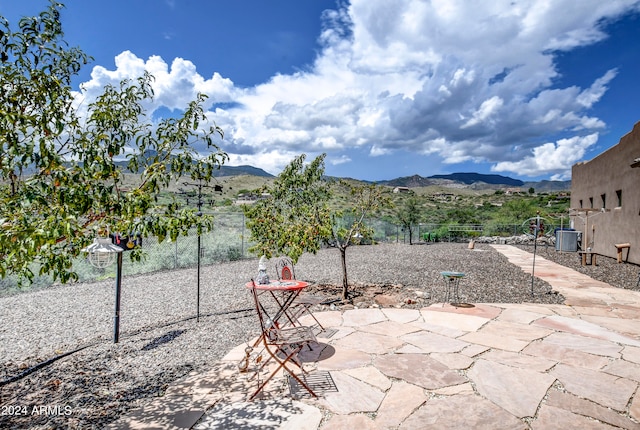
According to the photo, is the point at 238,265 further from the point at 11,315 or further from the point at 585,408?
the point at 585,408

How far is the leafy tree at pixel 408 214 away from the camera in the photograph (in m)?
19.1

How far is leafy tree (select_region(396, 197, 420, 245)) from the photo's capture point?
62.7 ft

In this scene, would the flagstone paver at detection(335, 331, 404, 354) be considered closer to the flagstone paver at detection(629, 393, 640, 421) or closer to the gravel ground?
the gravel ground

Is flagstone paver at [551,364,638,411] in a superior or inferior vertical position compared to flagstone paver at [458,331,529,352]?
inferior

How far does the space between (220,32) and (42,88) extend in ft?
19.5

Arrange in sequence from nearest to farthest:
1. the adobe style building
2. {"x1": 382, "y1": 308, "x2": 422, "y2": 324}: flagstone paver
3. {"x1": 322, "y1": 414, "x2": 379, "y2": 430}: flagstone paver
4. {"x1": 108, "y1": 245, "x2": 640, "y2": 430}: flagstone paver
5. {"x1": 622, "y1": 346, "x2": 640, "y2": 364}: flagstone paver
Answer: {"x1": 322, "y1": 414, "x2": 379, "y2": 430}: flagstone paver
{"x1": 108, "y1": 245, "x2": 640, "y2": 430}: flagstone paver
{"x1": 622, "y1": 346, "x2": 640, "y2": 364}: flagstone paver
{"x1": 382, "y1": 308, "x2": 422, "y2": 324}: flagstone paver
the adobe style building

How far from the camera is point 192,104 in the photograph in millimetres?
3102

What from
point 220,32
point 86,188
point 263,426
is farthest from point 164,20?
point 263,426

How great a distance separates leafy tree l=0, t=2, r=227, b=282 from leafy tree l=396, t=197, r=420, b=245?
16.9 m

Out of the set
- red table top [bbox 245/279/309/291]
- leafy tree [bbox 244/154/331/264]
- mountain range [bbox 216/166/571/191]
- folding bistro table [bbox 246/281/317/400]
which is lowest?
folding bistro table [bbox 246/281/317/400]

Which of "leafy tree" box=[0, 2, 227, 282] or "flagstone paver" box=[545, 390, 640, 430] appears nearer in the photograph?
"leafy tree" box=[0, 2, 227, 282]

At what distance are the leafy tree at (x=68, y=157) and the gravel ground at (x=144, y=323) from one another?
4.15ft

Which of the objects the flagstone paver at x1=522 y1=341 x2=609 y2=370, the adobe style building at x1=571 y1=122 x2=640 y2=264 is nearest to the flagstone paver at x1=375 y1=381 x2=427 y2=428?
the flagstone paver at x1=522 y1=341 x2=609 y2=370

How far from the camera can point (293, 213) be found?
6547 millimetres
